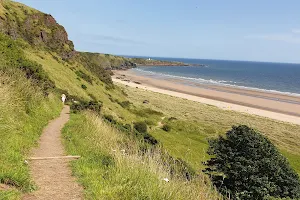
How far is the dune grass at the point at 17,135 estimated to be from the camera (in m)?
6.42

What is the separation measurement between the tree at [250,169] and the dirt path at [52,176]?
278 inches

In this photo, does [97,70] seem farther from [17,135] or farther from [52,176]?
[52,176]

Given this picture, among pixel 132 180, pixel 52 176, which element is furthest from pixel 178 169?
pixel 52 176

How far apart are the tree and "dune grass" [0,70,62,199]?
805 cm

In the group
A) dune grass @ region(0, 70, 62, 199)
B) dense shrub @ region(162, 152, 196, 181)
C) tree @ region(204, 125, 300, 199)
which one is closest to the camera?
dune grass @ region(0, 70, 62, 199)

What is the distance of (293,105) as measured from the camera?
80.5 metres

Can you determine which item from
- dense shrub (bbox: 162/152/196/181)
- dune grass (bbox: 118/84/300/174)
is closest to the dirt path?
dense shrub (bbox: 162/152/196/181)

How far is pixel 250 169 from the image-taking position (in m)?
15.8

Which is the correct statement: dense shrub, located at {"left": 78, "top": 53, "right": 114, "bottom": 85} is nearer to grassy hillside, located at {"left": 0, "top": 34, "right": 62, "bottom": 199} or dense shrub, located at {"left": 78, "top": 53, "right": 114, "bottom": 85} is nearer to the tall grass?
grassy hillside, located at {"left": 0, "top": 34, "right": 62, "bottom": 199}

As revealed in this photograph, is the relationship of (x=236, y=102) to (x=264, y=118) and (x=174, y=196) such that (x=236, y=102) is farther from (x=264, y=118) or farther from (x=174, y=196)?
(x=174, y=196)

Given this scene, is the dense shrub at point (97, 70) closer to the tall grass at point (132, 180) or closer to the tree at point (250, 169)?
the tree at point (250, 169)

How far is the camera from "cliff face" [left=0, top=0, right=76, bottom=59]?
5091cm

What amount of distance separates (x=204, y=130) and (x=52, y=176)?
38035 millimetres

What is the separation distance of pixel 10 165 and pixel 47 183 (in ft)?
3.02
